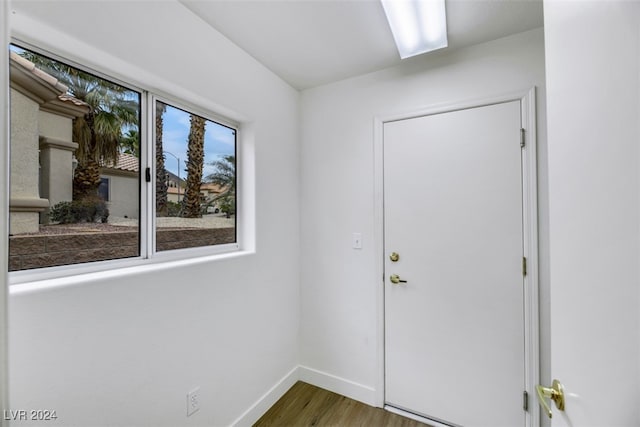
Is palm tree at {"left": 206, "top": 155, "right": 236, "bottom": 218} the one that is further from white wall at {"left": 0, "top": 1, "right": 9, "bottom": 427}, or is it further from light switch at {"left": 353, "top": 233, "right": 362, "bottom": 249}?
white wall at {"left": 0, "top": 1, "right": 9, "bottom": 427}

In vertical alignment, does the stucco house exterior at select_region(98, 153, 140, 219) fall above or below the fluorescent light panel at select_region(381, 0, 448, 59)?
below

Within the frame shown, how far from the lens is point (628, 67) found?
383 millimetres

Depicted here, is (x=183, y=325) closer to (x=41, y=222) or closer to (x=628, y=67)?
(x=41, y=222)

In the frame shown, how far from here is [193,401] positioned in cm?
147

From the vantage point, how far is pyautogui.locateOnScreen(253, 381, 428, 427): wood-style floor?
185 centimetres

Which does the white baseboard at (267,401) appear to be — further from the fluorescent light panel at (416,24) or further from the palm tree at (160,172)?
the fluorescent light panel at (416,24)

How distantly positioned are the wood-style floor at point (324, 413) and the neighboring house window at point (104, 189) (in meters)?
1.65

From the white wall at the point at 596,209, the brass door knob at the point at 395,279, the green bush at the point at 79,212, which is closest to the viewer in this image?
the white wall at the point at 596,209

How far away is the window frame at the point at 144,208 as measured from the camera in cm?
107

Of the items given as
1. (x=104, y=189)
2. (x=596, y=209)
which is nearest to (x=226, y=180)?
(x=104, y=189)

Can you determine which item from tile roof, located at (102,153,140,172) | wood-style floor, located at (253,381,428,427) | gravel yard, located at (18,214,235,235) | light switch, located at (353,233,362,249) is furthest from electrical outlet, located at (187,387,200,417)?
light switch, located at (353,233,362,249)

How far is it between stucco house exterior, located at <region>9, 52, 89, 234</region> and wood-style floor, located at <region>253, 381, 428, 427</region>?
1730mm

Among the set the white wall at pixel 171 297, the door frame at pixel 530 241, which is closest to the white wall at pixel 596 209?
the white wall at pixel 171 297

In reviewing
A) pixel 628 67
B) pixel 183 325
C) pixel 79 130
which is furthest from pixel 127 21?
pixel 628 67
